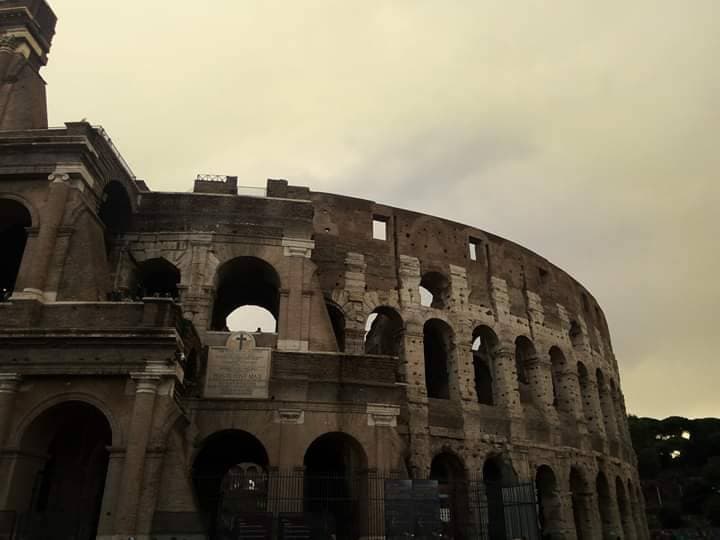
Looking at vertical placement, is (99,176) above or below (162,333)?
above

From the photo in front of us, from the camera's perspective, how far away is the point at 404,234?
64.8 ft

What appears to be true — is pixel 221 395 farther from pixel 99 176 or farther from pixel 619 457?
pixel 619 457

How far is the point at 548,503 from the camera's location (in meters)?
19.6

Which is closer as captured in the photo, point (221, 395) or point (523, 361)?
point (221, 395)

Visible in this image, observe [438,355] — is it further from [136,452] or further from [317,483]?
[136,452]

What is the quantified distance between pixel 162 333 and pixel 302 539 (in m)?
4.64

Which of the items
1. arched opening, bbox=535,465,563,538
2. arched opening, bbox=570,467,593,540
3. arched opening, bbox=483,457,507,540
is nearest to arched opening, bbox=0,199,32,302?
arched opening, bbox=483,457,507,540

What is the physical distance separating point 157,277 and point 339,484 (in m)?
7.58

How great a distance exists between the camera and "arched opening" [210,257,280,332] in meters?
16.1

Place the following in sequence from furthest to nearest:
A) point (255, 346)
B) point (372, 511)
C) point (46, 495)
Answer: point (255, 346)
point (372, 511)
point (46, 495)

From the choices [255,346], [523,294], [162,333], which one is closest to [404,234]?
[523,294]

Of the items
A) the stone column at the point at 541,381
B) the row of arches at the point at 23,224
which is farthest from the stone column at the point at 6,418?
the stone column at the point at 541,381

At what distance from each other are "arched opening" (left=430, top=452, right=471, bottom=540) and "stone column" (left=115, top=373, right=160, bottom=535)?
8712 millimetres

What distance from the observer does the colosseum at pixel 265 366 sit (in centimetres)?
1127
